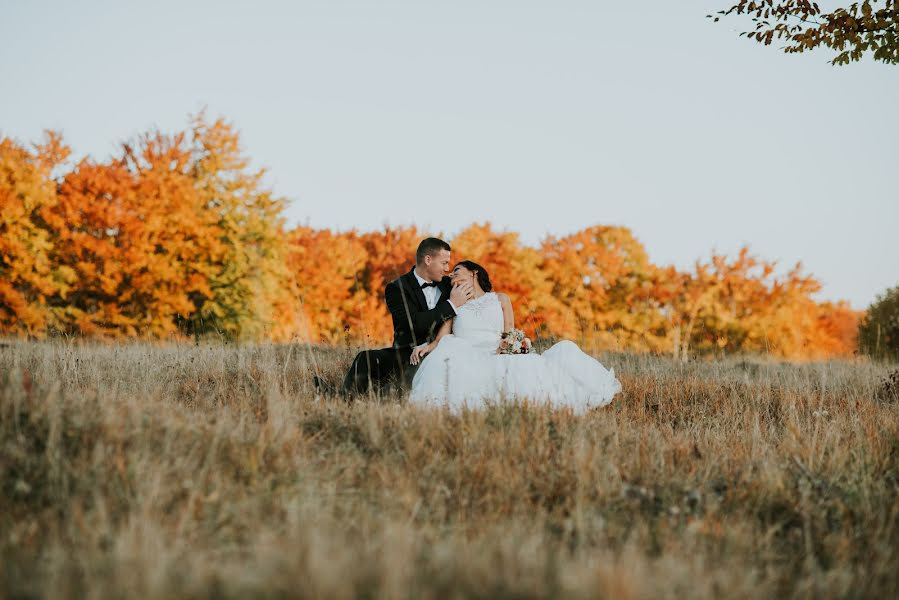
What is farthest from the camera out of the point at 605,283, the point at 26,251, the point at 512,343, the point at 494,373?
the point at 605,283

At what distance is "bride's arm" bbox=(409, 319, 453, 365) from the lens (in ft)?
23.9

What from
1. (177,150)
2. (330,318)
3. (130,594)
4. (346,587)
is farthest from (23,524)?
(330,318)

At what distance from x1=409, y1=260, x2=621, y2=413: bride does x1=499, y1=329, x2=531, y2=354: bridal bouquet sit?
0.08 meters

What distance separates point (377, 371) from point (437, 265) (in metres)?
1.39

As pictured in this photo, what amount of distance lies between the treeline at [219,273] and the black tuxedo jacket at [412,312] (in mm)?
5260

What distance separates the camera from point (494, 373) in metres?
6.86

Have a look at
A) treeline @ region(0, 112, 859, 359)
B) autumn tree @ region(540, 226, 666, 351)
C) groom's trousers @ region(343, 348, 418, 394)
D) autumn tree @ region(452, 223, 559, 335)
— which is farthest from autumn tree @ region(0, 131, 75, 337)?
autumn tree @ region(540, 226, 666, 351)

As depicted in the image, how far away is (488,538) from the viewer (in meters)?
3.28

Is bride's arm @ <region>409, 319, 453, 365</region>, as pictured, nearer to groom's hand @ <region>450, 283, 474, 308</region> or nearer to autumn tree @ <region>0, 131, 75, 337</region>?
groom's hand @ <region>450, 283, 474, 308</region>

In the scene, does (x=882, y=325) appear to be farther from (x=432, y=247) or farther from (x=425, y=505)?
(x=425, y=505)

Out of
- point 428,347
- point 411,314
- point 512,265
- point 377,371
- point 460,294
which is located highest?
point 512,265

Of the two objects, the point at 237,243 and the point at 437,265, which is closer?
the point at 437,265

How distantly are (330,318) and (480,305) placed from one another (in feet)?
83.8

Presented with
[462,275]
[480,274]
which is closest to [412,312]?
[462,275]
